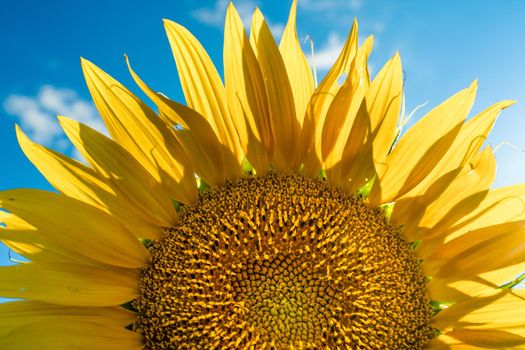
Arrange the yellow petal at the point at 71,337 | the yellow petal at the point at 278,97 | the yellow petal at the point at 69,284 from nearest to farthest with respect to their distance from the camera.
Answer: the yellow petal at the point at 71,337 → the yellow petal at the point at 69,284 → the yellow petal at the point at 278,97

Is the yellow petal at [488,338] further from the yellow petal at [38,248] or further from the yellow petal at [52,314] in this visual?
the yellow petal at [38,248]

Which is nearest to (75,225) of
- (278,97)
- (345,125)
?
(278,97)

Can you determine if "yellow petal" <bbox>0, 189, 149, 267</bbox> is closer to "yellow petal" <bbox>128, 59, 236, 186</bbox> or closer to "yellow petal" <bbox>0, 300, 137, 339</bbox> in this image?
"yellow petal" <bbox>0, 300, 137, 339</bbox>

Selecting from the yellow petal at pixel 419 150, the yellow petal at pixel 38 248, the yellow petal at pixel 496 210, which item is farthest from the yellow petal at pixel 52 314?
the yellow petal at pixel 496 210

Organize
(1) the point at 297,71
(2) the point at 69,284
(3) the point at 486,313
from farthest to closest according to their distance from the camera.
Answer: (1) the point at 297,71
(3) the point at 486,313
(2) the point at 69,284

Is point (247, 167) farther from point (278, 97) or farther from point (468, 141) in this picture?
point (468, 141)

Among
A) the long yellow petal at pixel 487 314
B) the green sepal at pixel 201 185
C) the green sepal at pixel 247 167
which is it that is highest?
the green sepal at pixel 247 167

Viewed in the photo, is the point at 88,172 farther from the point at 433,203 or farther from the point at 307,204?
the point at 433,203

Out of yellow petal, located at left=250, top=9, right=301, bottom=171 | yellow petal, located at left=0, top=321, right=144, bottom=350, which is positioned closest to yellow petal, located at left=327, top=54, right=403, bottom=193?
yellow petal, located at left=250, top=9, right=301, bottom=171
